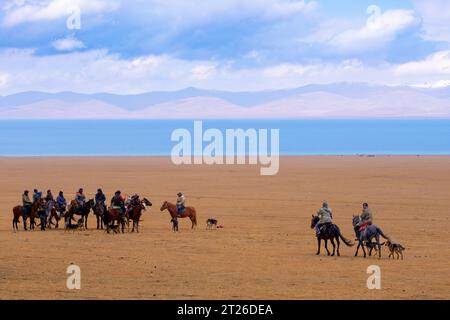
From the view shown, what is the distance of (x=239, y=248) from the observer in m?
27.8

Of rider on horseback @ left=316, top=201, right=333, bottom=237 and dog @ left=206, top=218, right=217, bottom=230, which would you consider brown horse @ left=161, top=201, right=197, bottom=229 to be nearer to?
dog @ left=206, top=218, right=217, bottom=230

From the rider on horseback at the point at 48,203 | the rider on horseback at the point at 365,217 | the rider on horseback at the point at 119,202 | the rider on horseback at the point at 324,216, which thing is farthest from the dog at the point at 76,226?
the rider on horseback at the point at 365,217

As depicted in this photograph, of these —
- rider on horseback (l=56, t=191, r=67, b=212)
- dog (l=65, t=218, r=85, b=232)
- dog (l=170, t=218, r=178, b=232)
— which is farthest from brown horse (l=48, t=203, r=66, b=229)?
dog (l=170, t=218, r=178, b=232)

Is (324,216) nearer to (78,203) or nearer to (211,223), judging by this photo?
(211,223)

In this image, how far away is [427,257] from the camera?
25906 millimetres

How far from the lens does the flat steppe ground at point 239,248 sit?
20641 mm

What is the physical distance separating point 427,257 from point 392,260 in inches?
45.4

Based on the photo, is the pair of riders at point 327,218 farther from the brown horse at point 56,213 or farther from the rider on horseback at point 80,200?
the brown horse at point 56,213

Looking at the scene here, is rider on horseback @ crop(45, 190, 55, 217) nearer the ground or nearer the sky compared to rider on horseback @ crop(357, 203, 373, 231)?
nearer the sky

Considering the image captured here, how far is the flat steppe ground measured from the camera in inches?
813

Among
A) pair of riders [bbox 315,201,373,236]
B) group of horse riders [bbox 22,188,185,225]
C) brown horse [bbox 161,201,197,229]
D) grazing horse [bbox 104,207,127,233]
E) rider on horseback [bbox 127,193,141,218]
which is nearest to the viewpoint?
pair of riders [bbox 315,201,373,236]

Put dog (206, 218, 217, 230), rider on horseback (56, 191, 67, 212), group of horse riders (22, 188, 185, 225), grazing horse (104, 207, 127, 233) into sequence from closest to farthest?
grazing horse (104, 207, 127, 233) < group of horse riders (22, 188, 185, 225) < rider on horseback (56, 191, 67, 212) < dog (206, 218, 217, 230)

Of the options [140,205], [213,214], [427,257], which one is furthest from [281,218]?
[427,257]
